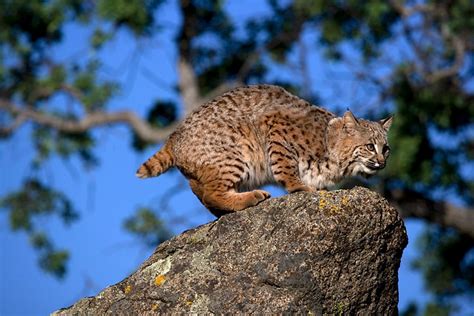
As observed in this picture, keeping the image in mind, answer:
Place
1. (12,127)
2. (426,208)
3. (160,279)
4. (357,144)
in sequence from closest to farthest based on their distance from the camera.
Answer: (160,279)
(357,144)
(426,208)
(12,127)

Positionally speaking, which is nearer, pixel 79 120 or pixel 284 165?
pixel 284 165

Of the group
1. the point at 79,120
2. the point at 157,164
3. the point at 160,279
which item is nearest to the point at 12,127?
the point at 79,120

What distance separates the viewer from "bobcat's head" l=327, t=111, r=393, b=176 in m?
8.34

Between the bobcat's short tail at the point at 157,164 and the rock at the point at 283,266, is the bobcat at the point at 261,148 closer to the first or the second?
the bobcat's short tail at the point at 157,164

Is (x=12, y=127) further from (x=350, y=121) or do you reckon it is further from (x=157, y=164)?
(x=350, y=121)

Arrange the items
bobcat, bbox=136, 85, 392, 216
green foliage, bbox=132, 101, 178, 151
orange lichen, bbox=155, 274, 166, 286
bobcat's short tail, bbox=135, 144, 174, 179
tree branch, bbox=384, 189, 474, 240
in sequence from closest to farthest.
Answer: orange lichen, bbox=155, 274, 166, 286 → bobcat, bbox=136, 85, 392, 216 → bobcat's short tail, bbox=135, 144, 174, 179 → tree branch, bbox=384, 189, 474, 240 → green foliage, bbox=132, 101, 178, 151

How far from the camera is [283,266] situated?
6.41 m

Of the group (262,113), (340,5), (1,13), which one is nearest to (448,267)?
(340,5)

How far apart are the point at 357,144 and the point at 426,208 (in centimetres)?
1141

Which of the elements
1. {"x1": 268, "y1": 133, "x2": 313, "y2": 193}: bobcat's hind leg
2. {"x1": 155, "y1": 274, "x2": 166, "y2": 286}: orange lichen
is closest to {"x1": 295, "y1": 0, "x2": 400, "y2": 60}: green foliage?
{"x1": 268, "y1": 133, "x2": 313, "y2": 193}: bobcat's hind leg

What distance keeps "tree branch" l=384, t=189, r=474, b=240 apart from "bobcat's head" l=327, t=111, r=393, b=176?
420 inches

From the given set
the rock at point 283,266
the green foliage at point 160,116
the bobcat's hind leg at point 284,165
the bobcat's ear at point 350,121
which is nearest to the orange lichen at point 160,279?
the rock at point 283,266

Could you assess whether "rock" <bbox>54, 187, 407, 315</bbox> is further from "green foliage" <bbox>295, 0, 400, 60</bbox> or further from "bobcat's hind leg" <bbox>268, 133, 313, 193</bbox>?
"green foliage" <bbox>295, 0, 400, 60</bbox>

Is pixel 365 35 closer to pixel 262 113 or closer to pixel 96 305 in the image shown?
pixel 262 113
